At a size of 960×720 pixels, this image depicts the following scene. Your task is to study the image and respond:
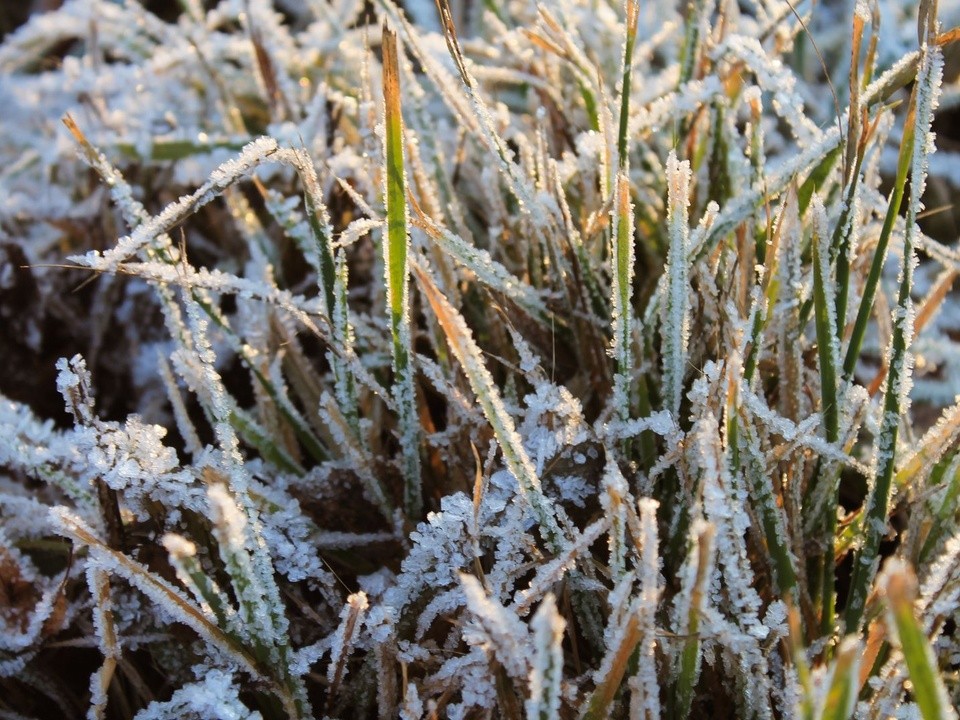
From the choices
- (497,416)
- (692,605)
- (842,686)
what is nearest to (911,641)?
(842,686)

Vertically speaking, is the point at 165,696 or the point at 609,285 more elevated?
the point at 609,285

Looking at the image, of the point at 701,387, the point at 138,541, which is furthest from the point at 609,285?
the point at 138,541

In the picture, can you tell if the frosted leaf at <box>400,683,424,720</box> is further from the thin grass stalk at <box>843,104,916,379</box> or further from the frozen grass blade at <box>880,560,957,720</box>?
the thin grass stalk at <box>843,104,916,379</box>

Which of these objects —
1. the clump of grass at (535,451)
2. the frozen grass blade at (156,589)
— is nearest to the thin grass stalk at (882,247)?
the clump of grass at (535,451)

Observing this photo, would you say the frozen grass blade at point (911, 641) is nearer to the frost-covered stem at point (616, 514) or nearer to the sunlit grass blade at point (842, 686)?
the sunlit grass blade at point (842, 686)

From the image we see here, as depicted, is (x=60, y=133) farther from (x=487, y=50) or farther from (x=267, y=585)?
(x=267, y=585)

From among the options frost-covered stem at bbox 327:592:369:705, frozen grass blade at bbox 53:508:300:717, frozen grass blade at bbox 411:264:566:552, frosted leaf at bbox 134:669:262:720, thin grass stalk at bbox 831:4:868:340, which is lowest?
frosted leaf at bbox 134:669:262:720

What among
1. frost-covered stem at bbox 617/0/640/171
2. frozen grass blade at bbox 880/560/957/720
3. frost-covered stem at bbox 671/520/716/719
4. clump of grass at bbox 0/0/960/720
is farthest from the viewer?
frost-covered stem at bbox 617/0/640/171

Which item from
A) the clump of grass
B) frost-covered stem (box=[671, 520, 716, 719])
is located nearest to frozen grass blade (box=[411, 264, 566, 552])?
the clump of grass

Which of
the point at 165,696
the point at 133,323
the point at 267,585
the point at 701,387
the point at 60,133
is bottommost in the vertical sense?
the point at 165,696
